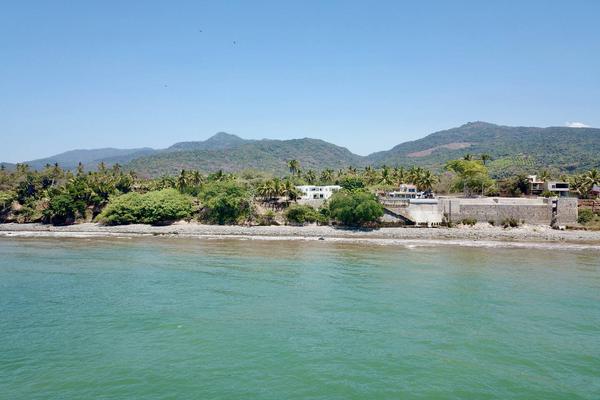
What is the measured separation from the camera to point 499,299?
2753cm

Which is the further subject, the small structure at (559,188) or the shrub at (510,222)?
the small structure at (559,188)

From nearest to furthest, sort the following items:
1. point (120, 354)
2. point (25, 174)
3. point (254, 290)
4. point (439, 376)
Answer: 1. point (439, 376)
2. point (120, 354)
3. point (254, 290)
4. point (25, 174)

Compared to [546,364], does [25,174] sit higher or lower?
higher

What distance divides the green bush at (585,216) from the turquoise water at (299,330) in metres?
22.3

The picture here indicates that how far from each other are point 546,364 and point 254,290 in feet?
54.3

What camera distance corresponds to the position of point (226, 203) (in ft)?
205

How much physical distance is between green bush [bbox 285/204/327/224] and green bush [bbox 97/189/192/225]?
14676 millimetres

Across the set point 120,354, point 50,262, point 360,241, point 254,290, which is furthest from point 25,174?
point 120,354

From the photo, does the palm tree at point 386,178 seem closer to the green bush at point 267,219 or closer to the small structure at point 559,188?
the small structure at point 559,188

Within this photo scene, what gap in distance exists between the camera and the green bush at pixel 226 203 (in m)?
62.6

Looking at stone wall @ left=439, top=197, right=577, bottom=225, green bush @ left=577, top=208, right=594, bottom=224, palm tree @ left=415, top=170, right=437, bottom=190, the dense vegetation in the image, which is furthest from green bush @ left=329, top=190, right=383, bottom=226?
green bush @ left=577, top=208, right=594, bottom=224

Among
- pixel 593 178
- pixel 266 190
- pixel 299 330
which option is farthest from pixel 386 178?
pixel 299 330

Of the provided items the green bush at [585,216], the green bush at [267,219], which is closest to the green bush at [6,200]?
the green bush at [267,219]

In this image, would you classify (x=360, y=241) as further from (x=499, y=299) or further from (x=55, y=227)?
(x=55, y=227)
